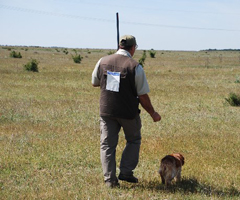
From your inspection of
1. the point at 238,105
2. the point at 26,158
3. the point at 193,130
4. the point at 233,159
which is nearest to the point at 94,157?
the point at 26,158

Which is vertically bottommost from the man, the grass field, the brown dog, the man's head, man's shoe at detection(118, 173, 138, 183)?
the grass field

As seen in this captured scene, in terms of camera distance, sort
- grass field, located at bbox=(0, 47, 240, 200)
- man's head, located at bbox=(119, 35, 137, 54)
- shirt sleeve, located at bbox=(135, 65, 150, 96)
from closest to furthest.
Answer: shirt sleeve, located at bbox=(135, 65, 150, 96)
man's head, located at bbox=(119, 35, 137, 54)
grass field, located at bbox=(0, 47, 240, 200)

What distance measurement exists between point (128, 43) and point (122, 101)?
2.65 feet

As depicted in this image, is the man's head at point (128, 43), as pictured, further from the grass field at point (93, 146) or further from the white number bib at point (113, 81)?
the grass field at point (93, 146)

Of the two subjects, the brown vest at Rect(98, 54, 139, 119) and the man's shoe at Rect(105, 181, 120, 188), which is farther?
the man's shoe at Rect(105, 181, 120, 188)

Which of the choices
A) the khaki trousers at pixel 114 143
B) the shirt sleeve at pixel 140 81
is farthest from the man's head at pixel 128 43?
the khaki trousers at pixel 114 143

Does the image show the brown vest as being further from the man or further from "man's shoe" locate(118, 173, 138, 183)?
"man's shoe" locate(118, 173, 138, 183)

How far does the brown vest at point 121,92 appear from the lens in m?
5.25

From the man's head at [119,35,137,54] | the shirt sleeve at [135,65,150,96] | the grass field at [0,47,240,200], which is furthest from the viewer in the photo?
the grass field at [0,47,240,200]

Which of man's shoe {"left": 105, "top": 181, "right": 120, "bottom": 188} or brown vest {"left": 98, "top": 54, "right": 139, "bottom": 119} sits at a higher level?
brown vest {"left": 98, "top": 54, "right": 139, "bottom": 119}

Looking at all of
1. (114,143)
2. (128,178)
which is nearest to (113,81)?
(114,143)

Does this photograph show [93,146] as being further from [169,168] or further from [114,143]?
[169,168]

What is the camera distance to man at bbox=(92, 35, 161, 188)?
5270 millimetres

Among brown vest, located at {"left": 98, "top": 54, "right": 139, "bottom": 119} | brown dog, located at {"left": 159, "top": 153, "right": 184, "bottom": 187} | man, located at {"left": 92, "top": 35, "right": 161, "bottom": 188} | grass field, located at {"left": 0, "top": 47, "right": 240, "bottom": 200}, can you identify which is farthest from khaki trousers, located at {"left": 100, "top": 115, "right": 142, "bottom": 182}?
brown dog, located at {"left": 159, "top": 153, "right": 184, "bottom": 187}
